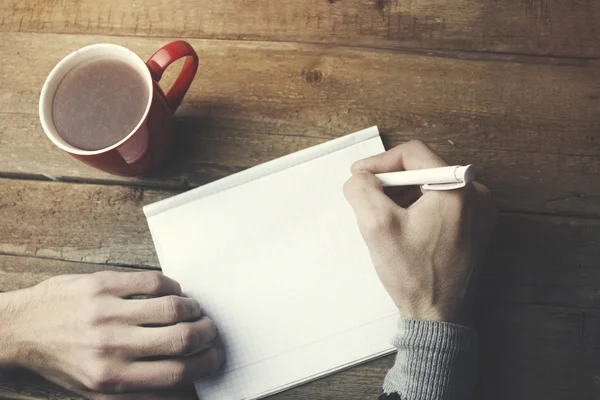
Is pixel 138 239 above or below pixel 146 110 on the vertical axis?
below

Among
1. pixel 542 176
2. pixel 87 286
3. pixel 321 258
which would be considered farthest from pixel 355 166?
pixel 87 286

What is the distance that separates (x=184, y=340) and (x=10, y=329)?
229mm

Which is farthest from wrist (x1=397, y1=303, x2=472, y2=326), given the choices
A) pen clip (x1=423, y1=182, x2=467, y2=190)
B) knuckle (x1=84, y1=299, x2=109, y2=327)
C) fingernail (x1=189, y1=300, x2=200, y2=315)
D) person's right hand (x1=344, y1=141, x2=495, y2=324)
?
knuckle (x1=84, y1=299, x2=109, y2=327)

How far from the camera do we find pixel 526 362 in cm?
71

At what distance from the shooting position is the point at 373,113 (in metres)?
0.77

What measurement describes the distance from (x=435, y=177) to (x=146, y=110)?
1.09 ft

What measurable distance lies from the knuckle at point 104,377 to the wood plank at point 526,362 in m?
0.08

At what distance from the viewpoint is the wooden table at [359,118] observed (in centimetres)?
73

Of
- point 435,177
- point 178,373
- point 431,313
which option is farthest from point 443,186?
point 178,373

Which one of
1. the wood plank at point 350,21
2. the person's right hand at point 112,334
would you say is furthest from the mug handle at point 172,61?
the person's right hand at point 112,334

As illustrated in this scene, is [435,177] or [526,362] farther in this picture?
[526,362]

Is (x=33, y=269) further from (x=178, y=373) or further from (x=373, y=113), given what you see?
(x=373, y=113)

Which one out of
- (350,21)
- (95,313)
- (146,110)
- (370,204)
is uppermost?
(350,21)

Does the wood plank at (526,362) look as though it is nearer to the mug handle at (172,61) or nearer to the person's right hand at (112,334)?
the person's right hand at (112,334)
